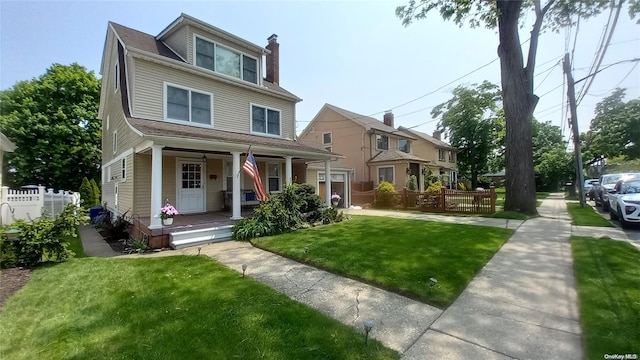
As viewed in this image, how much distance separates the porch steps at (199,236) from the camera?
7727mm

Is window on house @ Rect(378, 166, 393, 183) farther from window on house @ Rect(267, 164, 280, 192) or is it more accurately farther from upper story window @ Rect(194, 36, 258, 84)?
upper story window @ Rect(194, 36, 258, 84)

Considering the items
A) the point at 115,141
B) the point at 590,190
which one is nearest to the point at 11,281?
the point at 115,141

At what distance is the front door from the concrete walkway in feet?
19.2

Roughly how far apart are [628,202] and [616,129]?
106 ft

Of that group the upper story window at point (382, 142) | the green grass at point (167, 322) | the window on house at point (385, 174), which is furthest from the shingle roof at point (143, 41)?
the upper story window at point (382, 142)

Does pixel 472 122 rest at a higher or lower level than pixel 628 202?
higher

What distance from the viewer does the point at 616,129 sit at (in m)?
30.5

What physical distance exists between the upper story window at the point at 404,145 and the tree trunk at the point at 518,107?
14990 mm

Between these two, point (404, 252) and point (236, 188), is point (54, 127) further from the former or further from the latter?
point (404, 252)

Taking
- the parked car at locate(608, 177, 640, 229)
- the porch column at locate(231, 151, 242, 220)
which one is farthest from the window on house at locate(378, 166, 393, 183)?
the porch column at locate(231, 151, 242, 220)

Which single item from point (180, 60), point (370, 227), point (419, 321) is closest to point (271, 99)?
point (180, 60)

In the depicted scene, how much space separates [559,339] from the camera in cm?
298

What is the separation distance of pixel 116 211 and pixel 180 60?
710 cm

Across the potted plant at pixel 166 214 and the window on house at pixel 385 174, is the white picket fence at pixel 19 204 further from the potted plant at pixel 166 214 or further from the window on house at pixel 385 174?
the window on house at pixel 385 174
